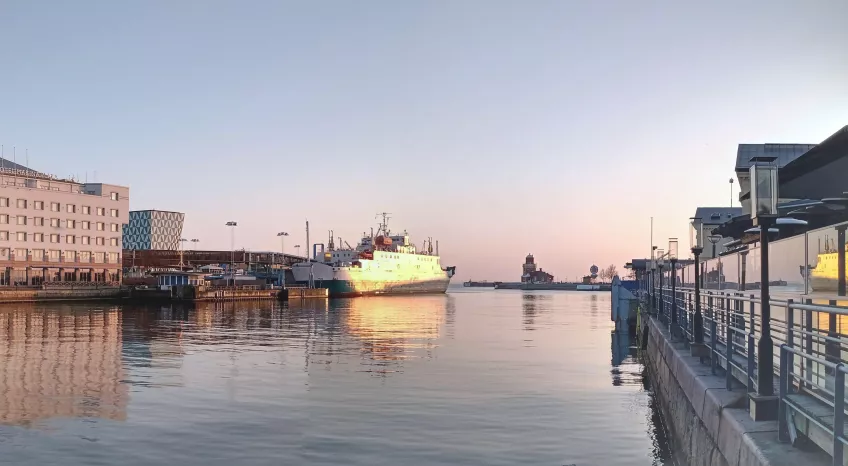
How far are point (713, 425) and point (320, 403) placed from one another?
12.0 m

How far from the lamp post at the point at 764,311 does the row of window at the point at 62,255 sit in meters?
116

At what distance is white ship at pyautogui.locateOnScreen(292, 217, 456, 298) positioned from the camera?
127250mm

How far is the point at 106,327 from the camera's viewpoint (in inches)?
1866

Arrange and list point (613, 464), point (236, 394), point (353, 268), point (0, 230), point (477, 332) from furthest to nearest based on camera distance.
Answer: point (353, 268)
point (0, 230)
point (477, 332)
point (236, 394)
point (613, 464)

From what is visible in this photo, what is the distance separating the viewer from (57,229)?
113 m

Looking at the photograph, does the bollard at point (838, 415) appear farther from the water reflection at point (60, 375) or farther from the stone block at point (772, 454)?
the water reflection at point (60, 375)

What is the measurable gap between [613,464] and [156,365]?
62.8 ft

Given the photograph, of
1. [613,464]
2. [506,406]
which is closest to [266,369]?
[506,406]

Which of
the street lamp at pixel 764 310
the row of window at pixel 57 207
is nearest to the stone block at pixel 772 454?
the street lamp at pixel 764 310

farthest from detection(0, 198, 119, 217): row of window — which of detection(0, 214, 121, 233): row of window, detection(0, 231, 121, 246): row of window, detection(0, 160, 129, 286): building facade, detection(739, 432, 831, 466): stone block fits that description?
detection(739, 432, 831, 466): stone block

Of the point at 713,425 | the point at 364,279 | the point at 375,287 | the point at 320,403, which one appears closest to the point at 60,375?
the point at 320,403

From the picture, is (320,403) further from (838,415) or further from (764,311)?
(838,415)

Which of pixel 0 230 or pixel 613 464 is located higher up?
pixel 0 230

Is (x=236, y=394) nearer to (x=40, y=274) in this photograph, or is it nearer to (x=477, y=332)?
(x=477, y=332)
